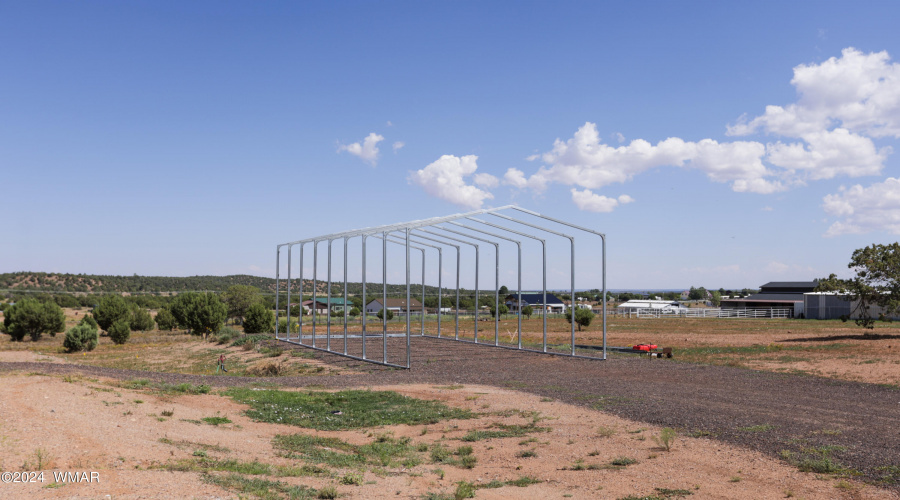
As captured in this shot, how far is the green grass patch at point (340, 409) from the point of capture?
39.9ft

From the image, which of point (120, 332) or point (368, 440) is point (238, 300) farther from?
point (368, 440)

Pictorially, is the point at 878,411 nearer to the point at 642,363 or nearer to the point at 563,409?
the point at 563,409

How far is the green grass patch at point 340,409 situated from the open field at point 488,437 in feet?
0.63

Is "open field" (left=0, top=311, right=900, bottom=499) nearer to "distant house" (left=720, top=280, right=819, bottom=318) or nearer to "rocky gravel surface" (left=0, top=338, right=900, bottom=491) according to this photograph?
"rocky gravel surface" (left=0, top=338, right=900, bottom=491)

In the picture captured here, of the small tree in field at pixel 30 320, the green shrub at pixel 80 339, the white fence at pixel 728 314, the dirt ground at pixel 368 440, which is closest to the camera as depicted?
the dirt ground at pixel 368 440

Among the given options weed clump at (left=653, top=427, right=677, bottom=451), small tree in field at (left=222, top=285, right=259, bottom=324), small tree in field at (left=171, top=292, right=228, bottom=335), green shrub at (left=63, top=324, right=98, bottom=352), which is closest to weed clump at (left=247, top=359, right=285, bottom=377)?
weed clump at (left=653, top=427, right=677, bottom=451)

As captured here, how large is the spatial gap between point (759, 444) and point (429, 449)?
17.3ft

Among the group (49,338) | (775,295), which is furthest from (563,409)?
(775,295)

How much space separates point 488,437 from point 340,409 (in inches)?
167

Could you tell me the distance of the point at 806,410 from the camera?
1252cm

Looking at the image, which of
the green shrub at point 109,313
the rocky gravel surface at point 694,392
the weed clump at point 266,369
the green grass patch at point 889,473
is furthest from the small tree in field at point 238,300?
the green grass patch at point 889,473

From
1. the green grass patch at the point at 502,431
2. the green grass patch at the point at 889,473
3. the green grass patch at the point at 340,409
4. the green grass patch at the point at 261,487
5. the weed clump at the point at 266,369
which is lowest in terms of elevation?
the weed clump at the point at 266,369

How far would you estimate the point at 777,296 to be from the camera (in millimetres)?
82000

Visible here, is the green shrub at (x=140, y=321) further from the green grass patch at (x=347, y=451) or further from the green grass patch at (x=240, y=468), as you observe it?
the green grass patch at (x=240, y=468)
